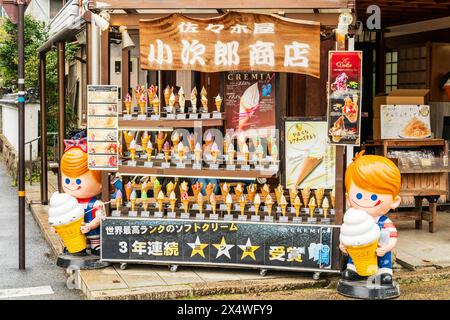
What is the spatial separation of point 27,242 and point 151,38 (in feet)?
16.4

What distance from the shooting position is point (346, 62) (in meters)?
7.69

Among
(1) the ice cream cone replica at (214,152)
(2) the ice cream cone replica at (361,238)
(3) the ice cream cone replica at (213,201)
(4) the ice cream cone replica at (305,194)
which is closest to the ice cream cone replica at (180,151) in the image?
(1) the ice cream cone replica at (214,152)

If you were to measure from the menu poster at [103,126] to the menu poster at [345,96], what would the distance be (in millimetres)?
2699

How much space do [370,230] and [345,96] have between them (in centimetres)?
162

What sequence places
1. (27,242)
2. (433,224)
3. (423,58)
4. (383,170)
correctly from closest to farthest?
(383,170) < (433,224) < (27,242) < (423,58)

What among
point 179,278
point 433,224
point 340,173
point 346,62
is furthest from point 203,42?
point 433,224

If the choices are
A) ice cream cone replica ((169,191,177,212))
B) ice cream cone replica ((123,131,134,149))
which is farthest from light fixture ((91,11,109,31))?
ice cream cone replica ((169,191,177,212))

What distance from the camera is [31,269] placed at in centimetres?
945

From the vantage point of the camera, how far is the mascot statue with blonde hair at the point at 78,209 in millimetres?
8555

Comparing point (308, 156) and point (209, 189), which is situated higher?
point (308, 156)

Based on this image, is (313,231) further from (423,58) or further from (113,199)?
(423,58)

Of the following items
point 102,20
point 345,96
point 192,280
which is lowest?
point 192,280

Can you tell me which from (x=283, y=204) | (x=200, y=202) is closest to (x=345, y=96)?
(x=283, y=204)

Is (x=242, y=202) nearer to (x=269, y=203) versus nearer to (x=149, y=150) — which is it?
(x=269, y=203)
